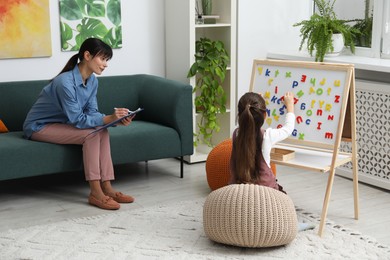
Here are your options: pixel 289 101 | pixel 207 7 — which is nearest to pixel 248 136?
pixel 289 101

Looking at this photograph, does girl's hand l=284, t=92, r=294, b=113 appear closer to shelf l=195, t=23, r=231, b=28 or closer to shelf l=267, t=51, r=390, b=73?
shelf l=267, t=51, r=390, b=73

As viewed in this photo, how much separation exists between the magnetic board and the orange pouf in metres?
0.43

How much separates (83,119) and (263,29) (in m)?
1.86

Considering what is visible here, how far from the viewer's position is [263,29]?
17.3 ft

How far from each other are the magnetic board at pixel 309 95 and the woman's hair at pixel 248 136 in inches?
14.5

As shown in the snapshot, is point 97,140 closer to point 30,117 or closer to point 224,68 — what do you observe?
point 30,117

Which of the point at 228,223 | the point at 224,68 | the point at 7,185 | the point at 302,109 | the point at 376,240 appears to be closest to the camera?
the point at 228,223

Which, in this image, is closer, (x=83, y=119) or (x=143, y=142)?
(x=83, y=119)

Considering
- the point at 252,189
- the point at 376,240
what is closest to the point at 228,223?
the point at 252,189

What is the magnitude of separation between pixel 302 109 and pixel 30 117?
174 centimetres

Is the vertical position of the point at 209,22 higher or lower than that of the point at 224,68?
higher

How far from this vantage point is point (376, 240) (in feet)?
11.4

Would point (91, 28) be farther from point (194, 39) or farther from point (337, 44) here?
point (337, 44)

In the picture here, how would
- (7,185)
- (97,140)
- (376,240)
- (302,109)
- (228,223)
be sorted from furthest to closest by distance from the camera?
(7,185), (97,140), (302,109), (376,240), (228,223)
